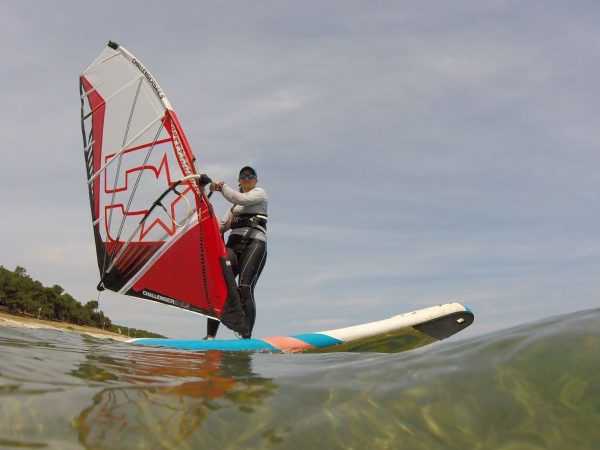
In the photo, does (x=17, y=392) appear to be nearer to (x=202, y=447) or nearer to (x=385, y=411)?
(x=202, y=447)

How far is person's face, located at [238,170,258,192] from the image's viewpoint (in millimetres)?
6301

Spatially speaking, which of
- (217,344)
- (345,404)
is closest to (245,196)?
(217,344)

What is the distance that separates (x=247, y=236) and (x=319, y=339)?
168 cm

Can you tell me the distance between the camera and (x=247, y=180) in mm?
6301

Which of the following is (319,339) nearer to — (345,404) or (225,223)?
(225,223)

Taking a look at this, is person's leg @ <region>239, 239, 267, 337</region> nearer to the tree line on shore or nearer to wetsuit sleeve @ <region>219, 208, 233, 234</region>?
wetsuit sleeve @ <region>219, 208, 233, 234</region>

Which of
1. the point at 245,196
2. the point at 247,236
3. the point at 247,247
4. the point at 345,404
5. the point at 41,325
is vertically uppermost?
the point at 245,196

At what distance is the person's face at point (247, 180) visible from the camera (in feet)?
20.7

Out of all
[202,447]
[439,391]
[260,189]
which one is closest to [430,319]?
[260,189]

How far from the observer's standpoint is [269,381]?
6.94 feet

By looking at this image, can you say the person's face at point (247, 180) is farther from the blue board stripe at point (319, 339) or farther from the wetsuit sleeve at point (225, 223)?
the blue board stripe at point (319, 339)

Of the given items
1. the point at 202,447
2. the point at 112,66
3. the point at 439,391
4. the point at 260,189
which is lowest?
the point at 202,447

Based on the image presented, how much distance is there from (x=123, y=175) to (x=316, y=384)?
6.05 m

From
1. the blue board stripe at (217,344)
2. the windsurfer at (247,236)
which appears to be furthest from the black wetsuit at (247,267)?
the blue board stripe at (217,344)
